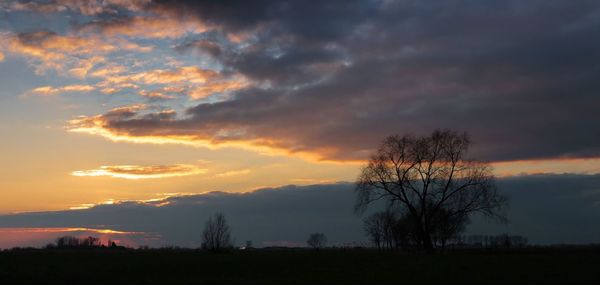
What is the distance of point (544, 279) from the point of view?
26562mm

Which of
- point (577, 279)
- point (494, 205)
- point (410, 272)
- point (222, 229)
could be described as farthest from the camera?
point (222, 229)

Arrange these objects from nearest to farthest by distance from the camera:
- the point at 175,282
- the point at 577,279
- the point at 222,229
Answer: the point at 577,279
the point at 175,282
the point at 222,229

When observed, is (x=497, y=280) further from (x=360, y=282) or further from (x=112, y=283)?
(x=112, y=283)

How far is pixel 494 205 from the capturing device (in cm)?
6241

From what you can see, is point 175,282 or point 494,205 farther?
point 494,205

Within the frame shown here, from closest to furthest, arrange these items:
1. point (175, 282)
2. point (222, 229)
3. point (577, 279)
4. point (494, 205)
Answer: point (577, 279), point (175, 282), point (494, 205), point (222, 229)

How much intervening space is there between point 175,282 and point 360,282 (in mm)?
9519

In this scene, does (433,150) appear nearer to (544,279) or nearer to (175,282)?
(544,279)

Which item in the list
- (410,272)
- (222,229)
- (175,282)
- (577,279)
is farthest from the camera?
(222,229)

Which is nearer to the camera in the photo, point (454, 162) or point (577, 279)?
point (577, 279)

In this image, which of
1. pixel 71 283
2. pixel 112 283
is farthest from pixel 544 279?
pixel 71 283

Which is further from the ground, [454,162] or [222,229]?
[454,162]

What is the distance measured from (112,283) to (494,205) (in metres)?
47.2

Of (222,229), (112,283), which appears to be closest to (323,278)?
(112,283)
